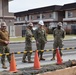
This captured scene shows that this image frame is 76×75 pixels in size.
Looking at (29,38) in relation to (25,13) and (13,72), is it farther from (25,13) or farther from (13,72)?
(25,13)

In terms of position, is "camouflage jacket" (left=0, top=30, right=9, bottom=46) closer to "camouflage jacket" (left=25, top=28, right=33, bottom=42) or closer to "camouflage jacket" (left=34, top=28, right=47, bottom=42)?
"camouflage jacket" (left=25, top=28, right=33, bottom=42)

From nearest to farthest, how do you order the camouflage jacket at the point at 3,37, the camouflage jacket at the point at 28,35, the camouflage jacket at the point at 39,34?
the camouflage jacket at the point at 3,37, the camouflage jacket at the point at 28,35, the camouflage jacket at the point at 39,34

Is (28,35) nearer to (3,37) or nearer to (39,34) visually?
(39,34)

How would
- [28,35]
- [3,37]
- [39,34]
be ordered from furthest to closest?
[39,34]
[28,35]
[3,37]

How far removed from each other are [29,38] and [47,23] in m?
56.0

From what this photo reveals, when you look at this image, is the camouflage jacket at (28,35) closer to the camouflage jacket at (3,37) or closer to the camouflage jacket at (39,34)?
the camouflage jacket at (39,34)

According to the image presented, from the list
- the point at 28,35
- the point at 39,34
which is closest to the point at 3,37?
the point at 28,35

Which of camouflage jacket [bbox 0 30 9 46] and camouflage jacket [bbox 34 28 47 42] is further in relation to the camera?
camouflage jacket [bbox 34 28 47 42]

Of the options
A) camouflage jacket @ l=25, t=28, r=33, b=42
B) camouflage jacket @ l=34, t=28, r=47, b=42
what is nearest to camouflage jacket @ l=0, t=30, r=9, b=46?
A: camouflage jacket @ l=25, t=28, r=33, b=42

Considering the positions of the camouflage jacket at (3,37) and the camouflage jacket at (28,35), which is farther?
the camouflage jacket at (28,35)

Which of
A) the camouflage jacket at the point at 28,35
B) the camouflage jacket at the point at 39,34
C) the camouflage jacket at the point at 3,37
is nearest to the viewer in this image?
the camouflage jacket at the point at 3,37

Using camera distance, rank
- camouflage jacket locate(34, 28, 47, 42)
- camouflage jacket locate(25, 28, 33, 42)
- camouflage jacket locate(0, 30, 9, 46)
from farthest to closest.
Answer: camouflage jacket locate(34, 28, 47, 42) → camouflage jacket locate(25, 28, 33, 42) → camouflage jacket locate(0, 30, 9, 46)

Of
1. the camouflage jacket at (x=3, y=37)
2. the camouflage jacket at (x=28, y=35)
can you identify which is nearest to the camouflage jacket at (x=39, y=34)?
the camouflage jacket at (x=28, y=35)

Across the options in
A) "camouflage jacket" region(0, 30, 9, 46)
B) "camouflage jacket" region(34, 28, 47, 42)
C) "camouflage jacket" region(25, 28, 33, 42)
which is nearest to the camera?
"camouflage jacket" region(0, 30, 9, 46)
